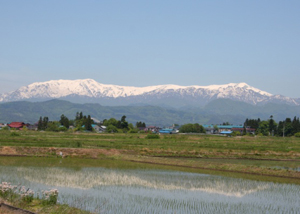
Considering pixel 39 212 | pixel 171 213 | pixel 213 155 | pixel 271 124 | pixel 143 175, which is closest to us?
pixel 39 212

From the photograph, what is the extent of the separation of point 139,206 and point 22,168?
675 inches

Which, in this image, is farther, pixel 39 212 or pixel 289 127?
pixel 289 127

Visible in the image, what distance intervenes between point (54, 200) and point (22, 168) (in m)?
15.6

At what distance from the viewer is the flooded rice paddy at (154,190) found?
20656 millimetres

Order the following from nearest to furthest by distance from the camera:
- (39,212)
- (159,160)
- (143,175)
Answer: (39,212)
(143,175)
(159,160)

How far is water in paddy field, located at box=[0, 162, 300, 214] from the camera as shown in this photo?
2061cm

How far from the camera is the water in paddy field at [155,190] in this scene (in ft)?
67.6

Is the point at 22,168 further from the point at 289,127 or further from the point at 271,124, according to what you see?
the point at 271,124

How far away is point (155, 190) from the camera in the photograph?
25.4 m

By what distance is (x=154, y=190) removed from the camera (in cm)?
2533

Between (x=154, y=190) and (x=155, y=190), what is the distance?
0.25 feet

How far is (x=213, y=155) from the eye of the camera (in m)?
52.9

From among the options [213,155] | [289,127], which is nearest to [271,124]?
[289,127]

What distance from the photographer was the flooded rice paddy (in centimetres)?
2066
